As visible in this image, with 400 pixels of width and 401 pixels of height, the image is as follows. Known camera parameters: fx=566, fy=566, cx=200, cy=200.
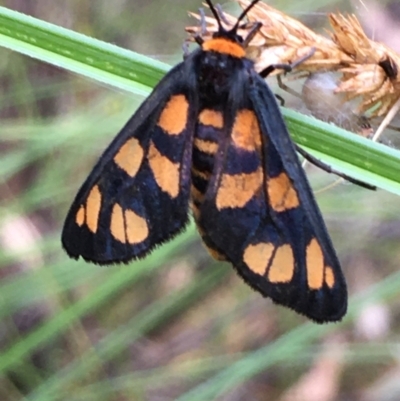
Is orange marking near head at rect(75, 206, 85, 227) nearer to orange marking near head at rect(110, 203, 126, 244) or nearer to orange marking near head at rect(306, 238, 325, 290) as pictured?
orange marking near head at rect(110, 203, 126, 244)

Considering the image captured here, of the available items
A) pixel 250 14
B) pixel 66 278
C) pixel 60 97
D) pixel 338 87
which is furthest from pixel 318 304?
pixel 60 97

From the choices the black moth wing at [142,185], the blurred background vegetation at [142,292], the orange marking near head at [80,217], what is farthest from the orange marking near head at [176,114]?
the blurred background vegetation at [142,292]

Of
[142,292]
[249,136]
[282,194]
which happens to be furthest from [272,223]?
[142,292]

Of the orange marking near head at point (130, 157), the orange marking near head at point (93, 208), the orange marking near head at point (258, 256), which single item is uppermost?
the orange marking near head at point (258, 256)

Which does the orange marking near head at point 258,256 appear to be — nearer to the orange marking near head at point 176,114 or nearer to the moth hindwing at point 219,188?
the moth hindwing at point 219,188

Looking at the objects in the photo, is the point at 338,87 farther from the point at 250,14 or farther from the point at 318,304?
the point at 318,304
